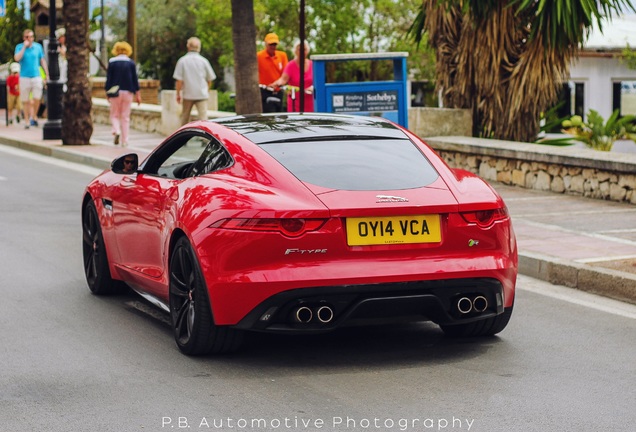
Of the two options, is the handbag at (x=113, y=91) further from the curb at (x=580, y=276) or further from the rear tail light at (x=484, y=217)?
the rear tail light at (x=484, y=217)

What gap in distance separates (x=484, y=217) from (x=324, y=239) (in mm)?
929

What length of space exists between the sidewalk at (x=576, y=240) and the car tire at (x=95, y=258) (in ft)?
10.3

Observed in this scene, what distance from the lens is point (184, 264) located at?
692 cm

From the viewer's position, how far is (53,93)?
1004 inches

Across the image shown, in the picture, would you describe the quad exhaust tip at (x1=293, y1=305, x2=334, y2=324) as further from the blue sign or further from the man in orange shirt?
the man in orange shirt

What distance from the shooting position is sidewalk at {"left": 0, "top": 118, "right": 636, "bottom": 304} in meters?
9.09

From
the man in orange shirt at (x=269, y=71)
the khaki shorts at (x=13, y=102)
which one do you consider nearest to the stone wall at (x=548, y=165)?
the man in orange shirt at (x=269, y=71)

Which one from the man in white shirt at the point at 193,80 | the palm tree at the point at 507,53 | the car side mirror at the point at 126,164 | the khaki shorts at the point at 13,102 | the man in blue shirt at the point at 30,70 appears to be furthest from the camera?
the khaki shorts at the point at 13,102

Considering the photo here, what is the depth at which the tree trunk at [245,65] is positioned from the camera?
20.1 meters

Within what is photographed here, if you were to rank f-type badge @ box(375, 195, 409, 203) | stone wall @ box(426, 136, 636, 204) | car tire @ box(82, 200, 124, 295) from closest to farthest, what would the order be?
f-type badge @ box(375, 195, 409, 203) < car tire @ box(82, 200, 124, 295) < stone wall @ box(426, 136, 636, 204)

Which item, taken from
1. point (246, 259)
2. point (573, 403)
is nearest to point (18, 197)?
point (246, 259)

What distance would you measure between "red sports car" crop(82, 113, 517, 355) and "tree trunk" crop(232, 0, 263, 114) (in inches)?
500

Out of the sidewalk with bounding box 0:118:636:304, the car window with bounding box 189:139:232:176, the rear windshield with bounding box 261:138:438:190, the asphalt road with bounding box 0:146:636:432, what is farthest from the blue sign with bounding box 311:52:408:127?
the rear windshield with bounding box 261:138:438:190

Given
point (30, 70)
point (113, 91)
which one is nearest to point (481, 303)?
point (113, 91)
